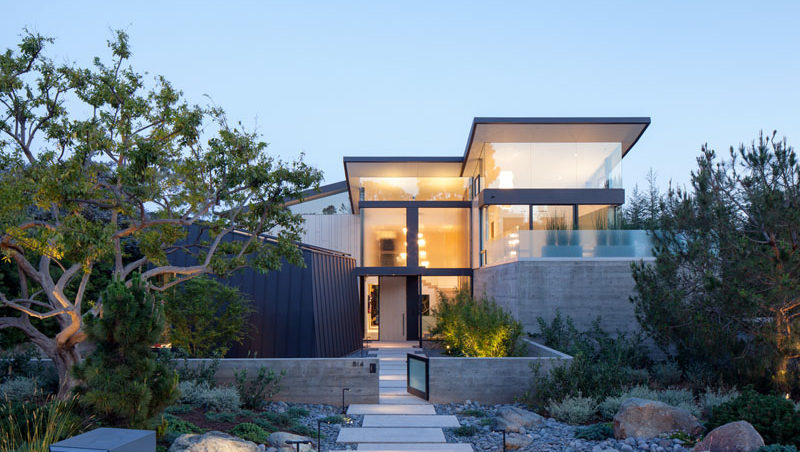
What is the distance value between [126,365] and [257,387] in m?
4.20

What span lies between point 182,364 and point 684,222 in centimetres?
996

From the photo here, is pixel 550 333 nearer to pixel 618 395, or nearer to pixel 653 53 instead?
pixel 618 395

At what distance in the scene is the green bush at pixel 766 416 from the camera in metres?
6.79

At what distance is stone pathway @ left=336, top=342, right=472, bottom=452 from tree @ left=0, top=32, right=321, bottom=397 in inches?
124

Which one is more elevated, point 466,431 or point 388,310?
point 388,310

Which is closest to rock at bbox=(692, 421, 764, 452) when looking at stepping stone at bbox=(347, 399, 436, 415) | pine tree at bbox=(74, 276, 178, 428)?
stepping stone at bbox=(347, 399, 436, 415)

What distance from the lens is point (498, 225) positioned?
17625 mm

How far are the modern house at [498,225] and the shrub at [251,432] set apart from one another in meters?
8.02

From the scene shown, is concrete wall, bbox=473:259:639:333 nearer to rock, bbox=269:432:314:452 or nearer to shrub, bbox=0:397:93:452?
rock, bbox=269:432:314:452

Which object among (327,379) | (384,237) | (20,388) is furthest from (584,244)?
(20,388)

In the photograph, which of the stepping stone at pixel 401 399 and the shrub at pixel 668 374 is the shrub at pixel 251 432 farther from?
the shrub at pixel 668 374

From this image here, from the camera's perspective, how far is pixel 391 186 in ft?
70.9

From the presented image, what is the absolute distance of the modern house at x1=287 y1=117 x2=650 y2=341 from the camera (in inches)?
544

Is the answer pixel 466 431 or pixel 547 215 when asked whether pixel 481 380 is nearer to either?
pixel 466 431
